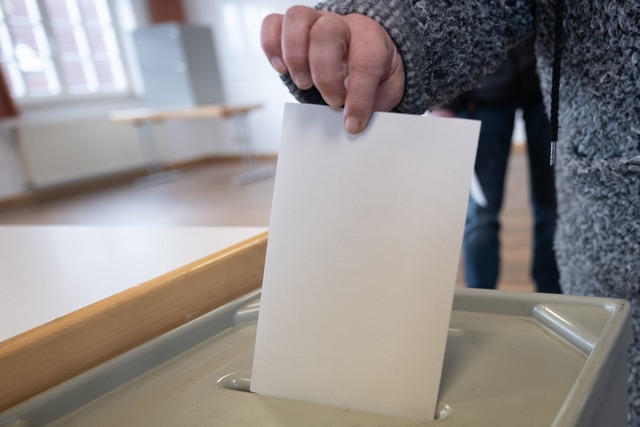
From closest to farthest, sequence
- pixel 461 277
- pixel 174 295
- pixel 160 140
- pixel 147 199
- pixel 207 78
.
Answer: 1. pixel 174 295
2. pixel 461 277
3. pixel 147 199
4. pixel 207 78
5. pixel 160 140

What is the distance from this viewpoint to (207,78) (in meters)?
4.72

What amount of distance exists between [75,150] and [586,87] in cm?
479

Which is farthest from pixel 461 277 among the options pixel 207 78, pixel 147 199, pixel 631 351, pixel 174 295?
pixel 207 78

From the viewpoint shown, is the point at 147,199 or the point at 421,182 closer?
the point at 421,182

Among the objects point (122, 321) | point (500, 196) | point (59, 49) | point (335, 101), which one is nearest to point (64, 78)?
point (59, 49)

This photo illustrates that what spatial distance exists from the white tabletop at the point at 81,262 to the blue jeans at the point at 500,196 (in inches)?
32.7

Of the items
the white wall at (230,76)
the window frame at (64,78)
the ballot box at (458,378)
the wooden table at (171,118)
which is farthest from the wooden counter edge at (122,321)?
the window frame at (64,78)

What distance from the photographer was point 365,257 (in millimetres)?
364

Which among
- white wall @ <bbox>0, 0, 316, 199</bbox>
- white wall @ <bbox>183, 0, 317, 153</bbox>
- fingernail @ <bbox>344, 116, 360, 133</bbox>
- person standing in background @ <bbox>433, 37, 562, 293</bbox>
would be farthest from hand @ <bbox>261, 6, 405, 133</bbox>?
white wall @ <bbox>183, 0, 317, 153</bbox>

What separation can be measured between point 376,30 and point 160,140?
17.2ft

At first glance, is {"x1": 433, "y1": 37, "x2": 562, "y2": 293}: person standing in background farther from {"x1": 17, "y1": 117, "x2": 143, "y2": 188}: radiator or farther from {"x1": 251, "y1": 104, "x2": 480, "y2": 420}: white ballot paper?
{"x1": 17, "y1": 117, "x2": 143, "y2": 188}: radiator

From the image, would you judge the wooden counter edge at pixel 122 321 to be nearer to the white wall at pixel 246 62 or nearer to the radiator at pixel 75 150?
the radiator at pixel 75 150

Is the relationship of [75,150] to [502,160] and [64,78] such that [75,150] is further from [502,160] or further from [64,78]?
[502,160]

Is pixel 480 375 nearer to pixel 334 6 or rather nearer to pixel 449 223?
pixel 449 223
